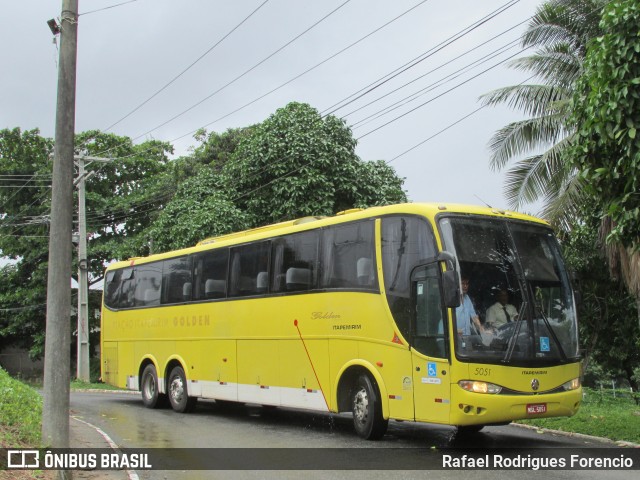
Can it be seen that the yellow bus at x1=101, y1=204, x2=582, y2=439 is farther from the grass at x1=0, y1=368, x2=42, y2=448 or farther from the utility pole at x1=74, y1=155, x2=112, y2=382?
the utility pole at x1=74, y1=155, x2=112, y2=382

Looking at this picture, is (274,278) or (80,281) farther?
(80,281)

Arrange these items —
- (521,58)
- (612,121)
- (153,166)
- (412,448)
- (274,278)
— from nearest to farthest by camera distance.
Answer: (612,121)
(412,448)
(274,278)
(521,58)
(153,166)

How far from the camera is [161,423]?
46.0 ft

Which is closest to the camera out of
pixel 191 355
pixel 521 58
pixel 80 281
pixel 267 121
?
pixel 191 355

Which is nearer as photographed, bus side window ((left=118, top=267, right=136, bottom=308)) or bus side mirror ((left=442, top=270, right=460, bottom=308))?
bus side mirror ((left=442, top=270, right=460, bottom=308))

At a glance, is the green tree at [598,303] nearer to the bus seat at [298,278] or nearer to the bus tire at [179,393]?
the bus seat at [298,278]

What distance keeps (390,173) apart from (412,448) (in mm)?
15016

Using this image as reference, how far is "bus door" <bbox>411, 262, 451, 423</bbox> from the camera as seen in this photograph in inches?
369

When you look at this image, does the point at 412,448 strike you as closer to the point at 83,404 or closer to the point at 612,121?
the point at 612,121

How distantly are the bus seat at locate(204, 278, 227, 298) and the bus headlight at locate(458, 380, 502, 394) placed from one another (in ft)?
22.5

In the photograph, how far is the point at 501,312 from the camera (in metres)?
9.51

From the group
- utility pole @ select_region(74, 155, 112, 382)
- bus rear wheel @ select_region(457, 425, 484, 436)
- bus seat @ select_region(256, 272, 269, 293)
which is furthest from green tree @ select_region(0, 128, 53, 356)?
bus rear wheel @ select_region(457, 425, 484, 436)

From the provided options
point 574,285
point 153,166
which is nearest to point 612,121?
point 574,285

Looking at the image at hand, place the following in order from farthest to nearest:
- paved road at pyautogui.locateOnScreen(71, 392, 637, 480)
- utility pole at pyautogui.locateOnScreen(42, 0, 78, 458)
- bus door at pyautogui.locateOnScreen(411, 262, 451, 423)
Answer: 1. bus door at pyautogui.locateOnScreen(411, 262, 451, 423)
2. paved road at pyautogui.locateOnScreen(71, 392, 637, 480)
3. utility pole at pyautogui.locateOnScreen(42, 0, 78, 458)
